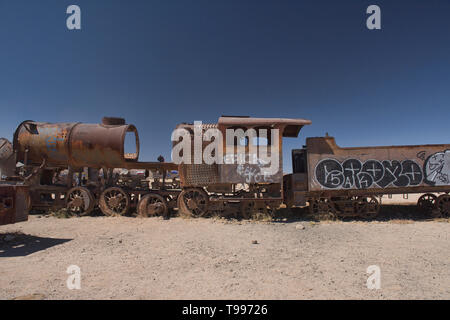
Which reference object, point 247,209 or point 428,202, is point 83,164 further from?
point 428,202

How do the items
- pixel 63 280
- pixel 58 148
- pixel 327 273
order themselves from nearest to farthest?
pixel 63 280
pixel 327 273
pixel 58 148

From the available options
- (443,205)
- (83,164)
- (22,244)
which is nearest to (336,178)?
(443,205)

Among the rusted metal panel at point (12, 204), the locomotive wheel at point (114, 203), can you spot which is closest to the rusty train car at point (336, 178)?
the locomotive wheel at point (114, 203)

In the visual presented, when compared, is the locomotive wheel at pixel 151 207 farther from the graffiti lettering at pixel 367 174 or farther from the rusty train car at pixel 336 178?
the graffiti lettering at pixel 367 174

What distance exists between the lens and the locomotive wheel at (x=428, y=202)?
338 inches

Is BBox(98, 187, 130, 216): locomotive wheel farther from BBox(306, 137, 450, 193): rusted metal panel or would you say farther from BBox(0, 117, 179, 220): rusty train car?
BBox(306, 137, 450, 193): rusted metal panel

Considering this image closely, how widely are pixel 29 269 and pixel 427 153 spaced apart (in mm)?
12326

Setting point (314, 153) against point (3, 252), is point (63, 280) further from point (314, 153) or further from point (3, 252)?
point (314, 153)

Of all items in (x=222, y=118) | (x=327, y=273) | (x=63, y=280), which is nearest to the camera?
(x=63, y=280)

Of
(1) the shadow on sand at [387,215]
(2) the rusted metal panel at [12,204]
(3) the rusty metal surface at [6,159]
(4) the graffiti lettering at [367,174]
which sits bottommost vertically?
(1) the shadow on sand at [387,215]

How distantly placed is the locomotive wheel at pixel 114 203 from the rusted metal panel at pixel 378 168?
7331 mm

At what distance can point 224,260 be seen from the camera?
13.8 feet
